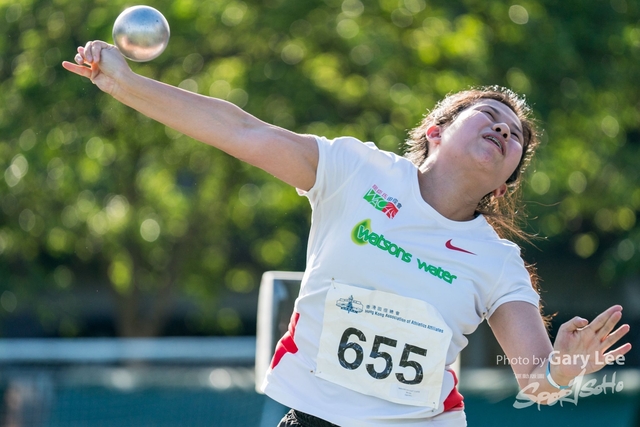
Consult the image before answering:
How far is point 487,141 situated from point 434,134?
0.31 meters

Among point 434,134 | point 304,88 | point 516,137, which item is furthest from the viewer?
point 304,88

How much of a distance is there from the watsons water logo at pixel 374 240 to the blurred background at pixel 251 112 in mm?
5067

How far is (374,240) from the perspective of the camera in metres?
2.99

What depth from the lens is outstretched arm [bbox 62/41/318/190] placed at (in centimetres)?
278

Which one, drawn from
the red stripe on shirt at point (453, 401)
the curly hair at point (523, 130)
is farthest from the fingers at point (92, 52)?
the red stripe on shirt at point (453, 401)

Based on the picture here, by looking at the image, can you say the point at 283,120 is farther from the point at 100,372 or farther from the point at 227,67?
the point at 100,372

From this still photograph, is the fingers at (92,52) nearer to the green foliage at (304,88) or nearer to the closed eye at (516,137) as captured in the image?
the closed eye at (516,137)

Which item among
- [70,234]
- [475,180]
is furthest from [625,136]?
[475,180]

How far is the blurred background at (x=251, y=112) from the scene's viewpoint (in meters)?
8.49

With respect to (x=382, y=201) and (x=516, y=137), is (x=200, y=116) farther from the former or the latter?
(x=516, y=137)

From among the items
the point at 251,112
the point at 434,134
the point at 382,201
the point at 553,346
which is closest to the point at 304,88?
the point at 251,112

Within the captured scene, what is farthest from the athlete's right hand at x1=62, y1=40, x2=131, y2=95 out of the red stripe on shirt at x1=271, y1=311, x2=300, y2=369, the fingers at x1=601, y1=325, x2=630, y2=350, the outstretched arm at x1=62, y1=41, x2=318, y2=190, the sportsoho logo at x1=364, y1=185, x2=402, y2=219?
the fingers at x1=601, y1=325, x2=630, y2=350

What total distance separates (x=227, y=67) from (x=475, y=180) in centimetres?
647

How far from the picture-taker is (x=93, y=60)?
283 centimetres
